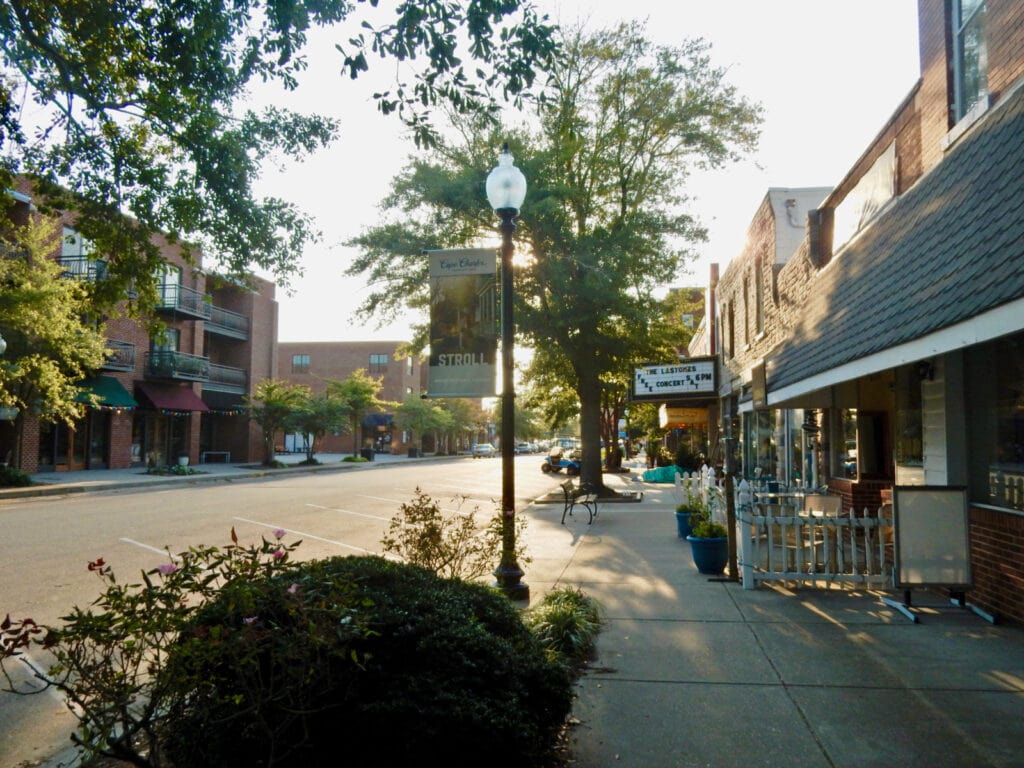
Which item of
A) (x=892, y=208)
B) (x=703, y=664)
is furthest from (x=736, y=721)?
(x=892, y=208)

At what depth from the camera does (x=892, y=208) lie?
859 centimetres

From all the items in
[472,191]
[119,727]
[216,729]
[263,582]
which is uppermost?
[472,191]

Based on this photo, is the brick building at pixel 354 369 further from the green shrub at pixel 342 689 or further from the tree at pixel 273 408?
the green shrub at pixel 342 689

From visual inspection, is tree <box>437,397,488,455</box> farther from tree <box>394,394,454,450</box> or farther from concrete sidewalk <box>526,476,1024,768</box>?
concrete sidewalk <box>526,476,1024,768</box>

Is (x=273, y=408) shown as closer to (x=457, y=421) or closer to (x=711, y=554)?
(x=711, y=554)

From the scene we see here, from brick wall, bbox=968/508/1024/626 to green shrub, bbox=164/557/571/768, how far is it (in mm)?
4559

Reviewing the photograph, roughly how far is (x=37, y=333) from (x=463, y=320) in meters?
17.9

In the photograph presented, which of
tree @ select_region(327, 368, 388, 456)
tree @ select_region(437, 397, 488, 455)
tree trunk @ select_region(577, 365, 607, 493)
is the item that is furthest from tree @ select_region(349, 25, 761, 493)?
tree @ select_region(437, 397, 488, 455)

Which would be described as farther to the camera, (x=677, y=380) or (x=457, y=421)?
(x=457, y=421)

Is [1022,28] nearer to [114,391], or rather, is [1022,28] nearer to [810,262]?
[810,262]

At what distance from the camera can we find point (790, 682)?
4.99 meters

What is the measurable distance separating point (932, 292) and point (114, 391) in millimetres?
31760

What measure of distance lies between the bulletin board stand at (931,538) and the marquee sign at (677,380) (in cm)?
1600

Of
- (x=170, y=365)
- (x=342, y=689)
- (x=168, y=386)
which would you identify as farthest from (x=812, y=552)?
(x=168, y=386)
